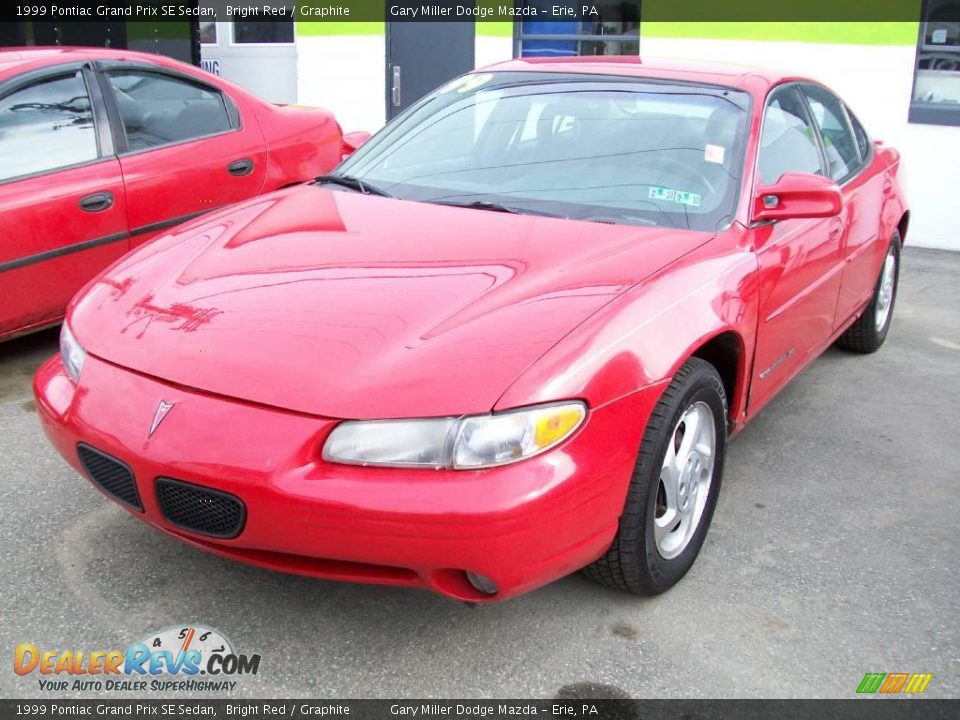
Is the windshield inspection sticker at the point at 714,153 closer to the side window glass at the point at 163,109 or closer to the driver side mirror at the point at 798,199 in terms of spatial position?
the driver side mirror at the point at 798,199

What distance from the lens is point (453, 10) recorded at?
30.6 feet

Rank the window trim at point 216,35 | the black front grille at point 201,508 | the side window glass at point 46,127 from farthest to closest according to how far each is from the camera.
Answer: the window trim at point 216,35 < the side window glass at point 46,127 < the black front grille at point 201,508

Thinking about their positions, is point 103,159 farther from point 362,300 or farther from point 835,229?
point 835,229

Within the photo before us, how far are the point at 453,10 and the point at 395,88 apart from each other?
934 mm

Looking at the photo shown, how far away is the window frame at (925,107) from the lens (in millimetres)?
7617

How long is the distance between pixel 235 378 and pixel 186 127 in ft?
10.6

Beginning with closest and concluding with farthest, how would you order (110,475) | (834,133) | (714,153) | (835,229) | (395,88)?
(110,475), (714,153), (835,229), (834,133), (395,88)

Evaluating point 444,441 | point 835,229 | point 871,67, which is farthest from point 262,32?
point 444,441

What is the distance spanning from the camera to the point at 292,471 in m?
2.28

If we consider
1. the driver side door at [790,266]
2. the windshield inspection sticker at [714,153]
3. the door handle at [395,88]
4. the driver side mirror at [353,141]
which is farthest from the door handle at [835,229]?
the door handle at [395,88]

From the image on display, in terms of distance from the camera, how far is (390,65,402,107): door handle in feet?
31.7

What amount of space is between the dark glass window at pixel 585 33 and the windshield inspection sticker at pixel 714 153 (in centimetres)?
570

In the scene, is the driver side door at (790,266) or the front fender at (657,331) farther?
the driver side door at (790,266)

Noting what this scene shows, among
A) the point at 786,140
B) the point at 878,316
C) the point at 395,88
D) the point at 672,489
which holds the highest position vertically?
the point at 786,140
